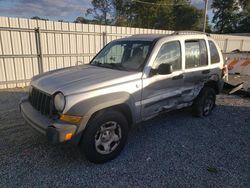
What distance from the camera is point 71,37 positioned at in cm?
834

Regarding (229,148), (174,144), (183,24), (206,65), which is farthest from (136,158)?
(183,24)

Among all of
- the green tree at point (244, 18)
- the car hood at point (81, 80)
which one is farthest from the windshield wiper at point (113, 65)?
the green tree at point (244, 18)

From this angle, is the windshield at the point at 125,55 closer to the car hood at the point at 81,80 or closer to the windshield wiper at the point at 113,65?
the windshield wiper at the point at 113,65

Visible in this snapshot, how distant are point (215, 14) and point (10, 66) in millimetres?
60267

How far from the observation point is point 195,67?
13.7 feet

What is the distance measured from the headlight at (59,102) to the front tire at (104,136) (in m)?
0.44

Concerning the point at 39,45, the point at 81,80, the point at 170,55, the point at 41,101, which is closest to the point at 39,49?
the point at 39,45

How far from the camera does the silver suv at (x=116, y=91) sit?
260 cm

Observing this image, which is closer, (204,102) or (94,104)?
(94,104)

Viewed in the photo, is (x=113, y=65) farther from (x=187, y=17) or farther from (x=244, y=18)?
(x=244, y=18)

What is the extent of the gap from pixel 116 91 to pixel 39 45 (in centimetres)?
599

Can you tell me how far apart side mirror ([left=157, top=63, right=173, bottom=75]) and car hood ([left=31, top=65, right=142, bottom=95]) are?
0.37 meters

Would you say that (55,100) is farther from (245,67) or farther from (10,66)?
(245,67)

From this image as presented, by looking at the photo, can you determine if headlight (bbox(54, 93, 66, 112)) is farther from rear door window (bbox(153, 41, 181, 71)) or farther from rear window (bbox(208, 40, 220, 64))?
rear window (bbox(208, 40, 220, 64))
